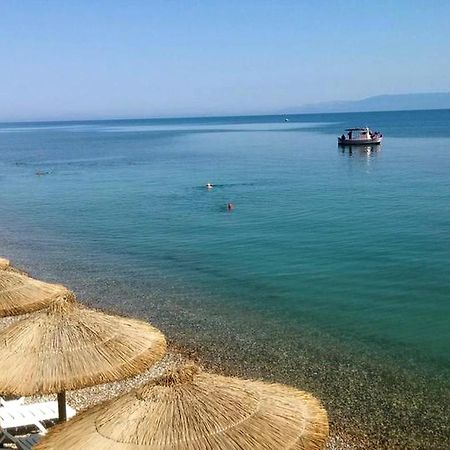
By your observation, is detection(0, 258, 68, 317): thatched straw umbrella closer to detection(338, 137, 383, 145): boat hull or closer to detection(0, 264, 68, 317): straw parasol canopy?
detection(0, 264, 68, 317): straw parasol canopy

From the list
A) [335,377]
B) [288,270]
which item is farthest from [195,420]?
[288,270]

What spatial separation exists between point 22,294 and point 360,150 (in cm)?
7255

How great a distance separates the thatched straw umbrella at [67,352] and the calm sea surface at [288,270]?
5.86 m

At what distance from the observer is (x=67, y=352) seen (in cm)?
904

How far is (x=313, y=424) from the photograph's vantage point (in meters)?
6.82

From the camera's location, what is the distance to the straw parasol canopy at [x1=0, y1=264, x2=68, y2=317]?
12086mm

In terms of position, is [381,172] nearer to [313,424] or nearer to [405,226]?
[405,226]

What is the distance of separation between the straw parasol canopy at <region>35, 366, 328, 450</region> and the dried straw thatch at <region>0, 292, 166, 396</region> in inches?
72.1

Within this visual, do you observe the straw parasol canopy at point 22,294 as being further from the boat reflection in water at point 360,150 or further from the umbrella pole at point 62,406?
the boat reflection in water at point 360,150

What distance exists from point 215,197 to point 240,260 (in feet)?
60.7

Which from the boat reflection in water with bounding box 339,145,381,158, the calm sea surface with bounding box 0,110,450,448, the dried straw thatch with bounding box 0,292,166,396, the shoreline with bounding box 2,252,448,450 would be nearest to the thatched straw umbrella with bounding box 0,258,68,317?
the dried straw thatch with bounding box 0,292,166,396

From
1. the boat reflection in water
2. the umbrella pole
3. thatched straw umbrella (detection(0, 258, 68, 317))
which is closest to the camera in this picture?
the umbrella pole

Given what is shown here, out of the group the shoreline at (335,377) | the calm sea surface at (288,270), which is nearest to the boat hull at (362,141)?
the calm sea surface at (288,270)

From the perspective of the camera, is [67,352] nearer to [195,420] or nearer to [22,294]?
[195,420]
